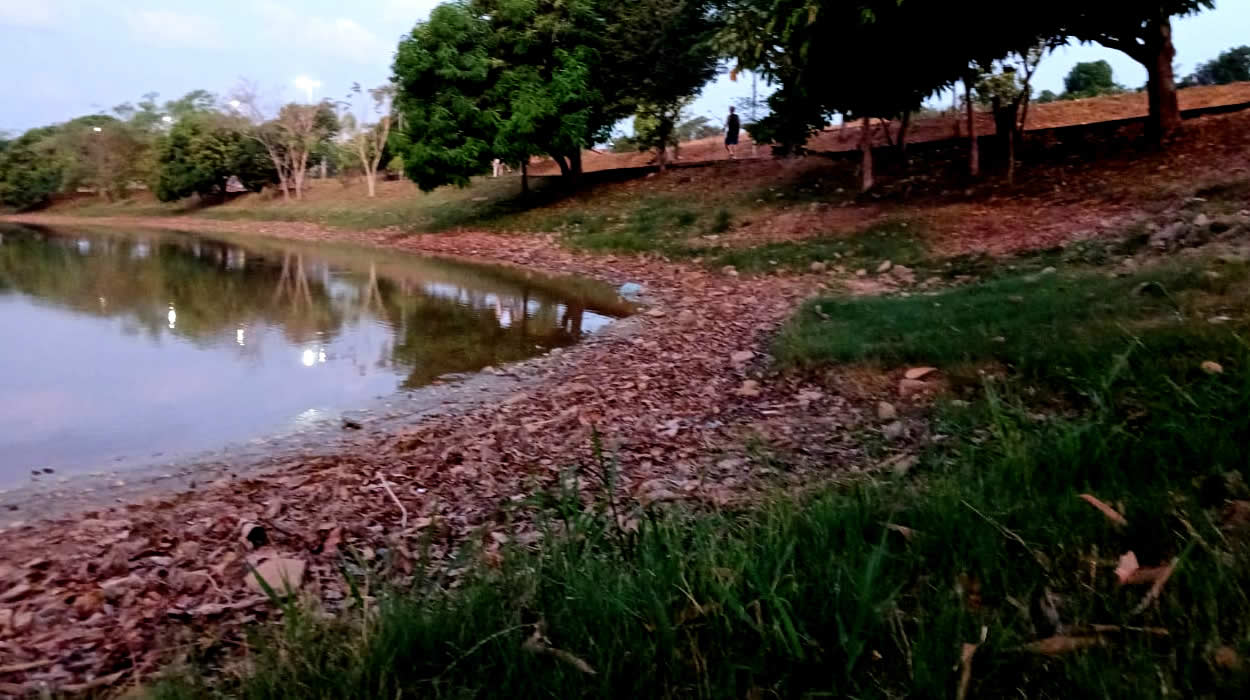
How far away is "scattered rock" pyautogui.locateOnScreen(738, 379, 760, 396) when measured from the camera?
26.9 feet

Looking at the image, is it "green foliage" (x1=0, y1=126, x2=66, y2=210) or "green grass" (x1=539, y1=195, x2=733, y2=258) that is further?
"green foliage" (x1=0, y1=126, x2=66, y2=210)

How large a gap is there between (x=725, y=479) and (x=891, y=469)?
1102 millimetres

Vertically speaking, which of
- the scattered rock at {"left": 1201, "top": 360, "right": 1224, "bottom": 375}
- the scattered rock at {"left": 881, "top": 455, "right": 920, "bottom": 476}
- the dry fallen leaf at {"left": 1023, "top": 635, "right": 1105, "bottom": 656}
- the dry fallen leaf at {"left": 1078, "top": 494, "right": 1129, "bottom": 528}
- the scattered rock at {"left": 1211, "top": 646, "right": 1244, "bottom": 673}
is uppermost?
the scattered rock at {"left": 1201, "top": 360, "right": 1224, "bottom": 375}

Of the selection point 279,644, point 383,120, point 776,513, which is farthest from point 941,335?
point 383,120

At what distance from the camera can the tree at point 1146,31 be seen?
15.0 metres

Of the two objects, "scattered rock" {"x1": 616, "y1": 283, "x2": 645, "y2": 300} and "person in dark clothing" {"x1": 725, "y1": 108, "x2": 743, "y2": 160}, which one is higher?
"person in dark clothing" {"x1": 725, "y1": 108, "x2": 743, "y2": 160}

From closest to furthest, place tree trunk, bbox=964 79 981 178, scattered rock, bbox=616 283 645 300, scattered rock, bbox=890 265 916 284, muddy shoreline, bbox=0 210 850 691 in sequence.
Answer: muddy shoreline, bbox=0 210 850 691 < scattered rock, bbox=890 265 916 284 < scattered rock, bbox=616 283 645 300 < tree trunk, bbox=964 79 981 178

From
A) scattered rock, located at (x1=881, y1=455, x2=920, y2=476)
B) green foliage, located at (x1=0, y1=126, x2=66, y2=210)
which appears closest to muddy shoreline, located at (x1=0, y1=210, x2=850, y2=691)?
scattered rock, located at (x1=881, y1=455, x2=920, y2=476)

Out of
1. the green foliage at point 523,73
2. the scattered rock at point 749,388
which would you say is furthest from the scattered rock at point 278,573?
the green foliage at point 523,73

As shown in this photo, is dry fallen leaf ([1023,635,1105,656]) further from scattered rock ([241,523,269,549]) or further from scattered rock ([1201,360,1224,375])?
scattered rock ([241,523,269,549])

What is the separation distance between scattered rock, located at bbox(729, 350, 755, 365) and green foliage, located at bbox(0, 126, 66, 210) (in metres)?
65.4

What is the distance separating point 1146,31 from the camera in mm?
16750

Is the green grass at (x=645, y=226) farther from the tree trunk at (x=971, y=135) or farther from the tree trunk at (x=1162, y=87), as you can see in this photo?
the tree trunk at (x=1162, y=87)

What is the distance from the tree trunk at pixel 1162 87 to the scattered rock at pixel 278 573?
17.9m
